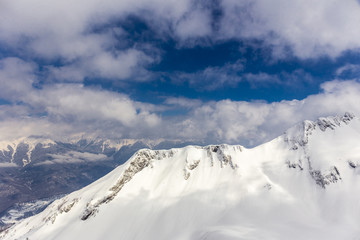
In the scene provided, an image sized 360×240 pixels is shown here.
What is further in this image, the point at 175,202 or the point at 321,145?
the point at 321,145

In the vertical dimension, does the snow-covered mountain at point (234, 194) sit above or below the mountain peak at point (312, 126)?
below

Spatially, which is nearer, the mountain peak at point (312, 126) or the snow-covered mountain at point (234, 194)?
the snow-covered mountain at point (234, 194)

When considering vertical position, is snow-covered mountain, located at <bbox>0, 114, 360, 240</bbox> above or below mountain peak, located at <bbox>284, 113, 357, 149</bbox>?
below

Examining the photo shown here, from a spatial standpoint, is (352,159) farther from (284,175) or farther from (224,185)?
(224,185)

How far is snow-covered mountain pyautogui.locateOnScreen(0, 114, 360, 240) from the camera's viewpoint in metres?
107

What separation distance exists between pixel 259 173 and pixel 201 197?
5272cm

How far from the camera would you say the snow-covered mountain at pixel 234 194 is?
352 ft

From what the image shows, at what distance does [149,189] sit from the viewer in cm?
15550

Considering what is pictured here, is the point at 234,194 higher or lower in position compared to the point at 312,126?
lower

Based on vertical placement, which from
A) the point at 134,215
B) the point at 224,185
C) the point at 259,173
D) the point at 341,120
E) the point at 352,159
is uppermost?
the point at 341,120

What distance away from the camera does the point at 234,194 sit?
137 meters

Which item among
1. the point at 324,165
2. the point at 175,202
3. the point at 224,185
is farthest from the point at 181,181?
the point at 324,165

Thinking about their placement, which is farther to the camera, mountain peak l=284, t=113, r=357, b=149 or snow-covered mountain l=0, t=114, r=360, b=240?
mountain peak l=284, t=113, r=357, b=149

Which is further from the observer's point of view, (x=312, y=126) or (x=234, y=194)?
(x=312, y=126)
